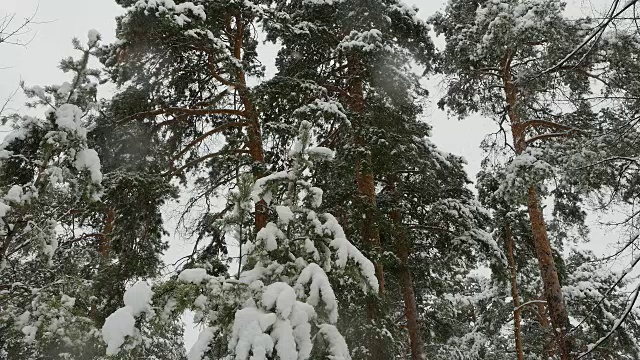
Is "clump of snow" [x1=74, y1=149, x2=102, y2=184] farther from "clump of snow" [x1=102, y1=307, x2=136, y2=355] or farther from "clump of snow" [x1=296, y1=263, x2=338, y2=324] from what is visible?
"clump of snow" [x1=296, y1=263, x2=338, y2=324]

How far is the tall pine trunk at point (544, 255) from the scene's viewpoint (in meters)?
7.83

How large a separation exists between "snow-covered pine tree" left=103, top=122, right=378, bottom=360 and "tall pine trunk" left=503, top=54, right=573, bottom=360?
16.5ft

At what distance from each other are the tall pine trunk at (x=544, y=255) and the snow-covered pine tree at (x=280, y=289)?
16.5 ft

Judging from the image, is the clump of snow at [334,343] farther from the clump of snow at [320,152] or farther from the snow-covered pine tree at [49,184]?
the snow-covered pine tree at [49,184]

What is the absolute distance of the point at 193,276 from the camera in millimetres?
4074

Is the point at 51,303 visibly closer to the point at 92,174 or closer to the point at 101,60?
the point at 92,174

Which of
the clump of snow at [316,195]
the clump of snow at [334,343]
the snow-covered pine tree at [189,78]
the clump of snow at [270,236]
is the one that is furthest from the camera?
the snow-covered pine tree at [189,78]

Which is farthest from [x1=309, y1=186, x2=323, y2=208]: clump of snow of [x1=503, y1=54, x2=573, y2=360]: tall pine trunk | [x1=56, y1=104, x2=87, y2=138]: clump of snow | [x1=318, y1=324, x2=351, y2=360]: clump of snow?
[x1=503, y1=54, x2=573, y2=360]: tall pine trunk

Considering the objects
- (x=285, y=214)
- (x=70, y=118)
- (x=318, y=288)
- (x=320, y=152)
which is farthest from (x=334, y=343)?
(x=70, y=118)

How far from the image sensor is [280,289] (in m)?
3.88

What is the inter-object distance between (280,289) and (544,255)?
6.68 meters

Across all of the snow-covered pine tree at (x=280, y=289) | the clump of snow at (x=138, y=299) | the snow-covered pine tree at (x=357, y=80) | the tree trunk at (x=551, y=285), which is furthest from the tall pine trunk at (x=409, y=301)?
the clump of snow at (x=138, y=299)

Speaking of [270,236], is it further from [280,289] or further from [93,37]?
[93,37]

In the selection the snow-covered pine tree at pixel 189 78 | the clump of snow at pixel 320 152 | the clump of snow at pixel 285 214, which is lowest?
the clump of snow at pixel 285 214
